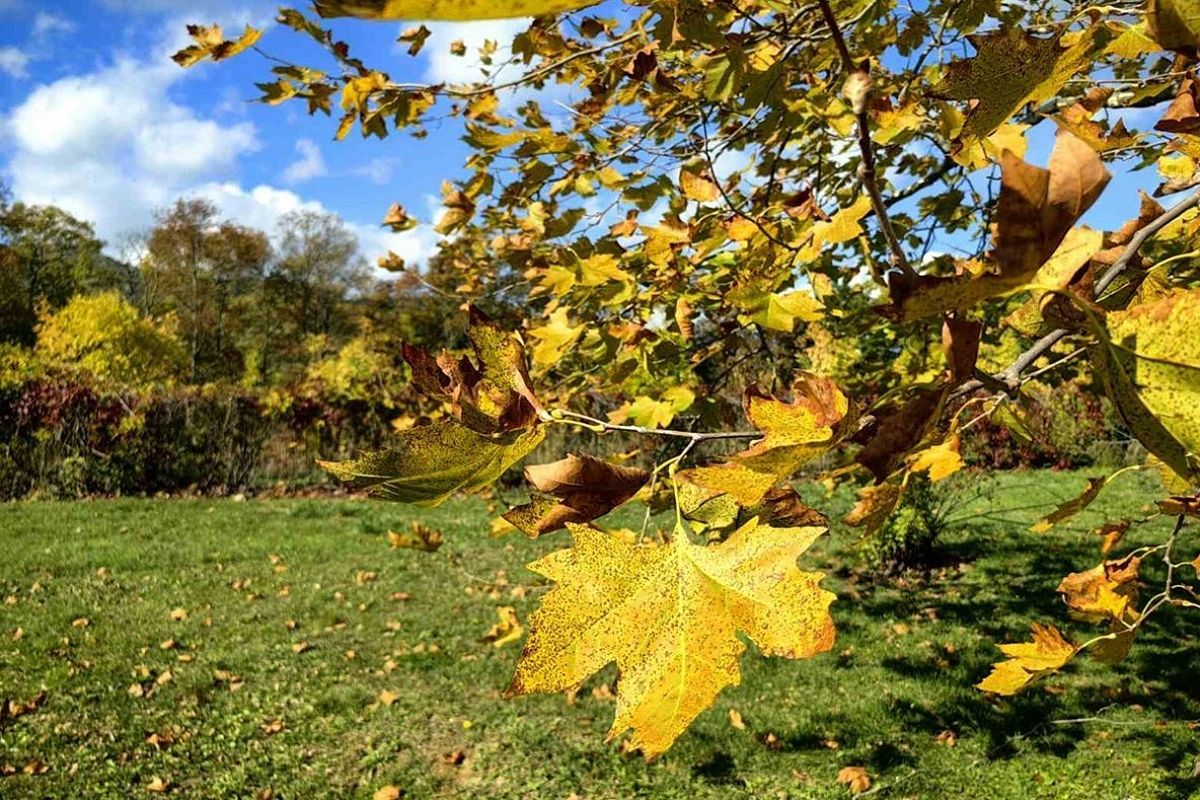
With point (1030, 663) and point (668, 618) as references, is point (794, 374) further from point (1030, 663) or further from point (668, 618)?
point (1030, 663)

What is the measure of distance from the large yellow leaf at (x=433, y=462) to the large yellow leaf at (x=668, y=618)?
0.27ft

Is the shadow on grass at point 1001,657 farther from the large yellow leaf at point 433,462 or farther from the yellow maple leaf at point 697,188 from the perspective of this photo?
the large yellow leaf at point 433,462

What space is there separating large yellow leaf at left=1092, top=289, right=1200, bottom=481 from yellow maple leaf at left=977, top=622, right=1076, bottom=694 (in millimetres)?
818

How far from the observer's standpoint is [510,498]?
1083 centimetres

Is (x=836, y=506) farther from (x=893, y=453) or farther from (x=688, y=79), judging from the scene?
(x=893, y=453)

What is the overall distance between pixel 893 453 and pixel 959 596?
6.49m

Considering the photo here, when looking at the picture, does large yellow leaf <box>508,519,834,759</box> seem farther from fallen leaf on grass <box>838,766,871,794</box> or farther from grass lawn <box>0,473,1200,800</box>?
fallen leaf on grass <box>838,766,871,794</box>

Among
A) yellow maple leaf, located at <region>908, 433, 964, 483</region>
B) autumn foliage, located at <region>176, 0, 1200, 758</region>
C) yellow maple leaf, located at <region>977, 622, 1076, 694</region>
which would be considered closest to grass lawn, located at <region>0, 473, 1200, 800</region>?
yellow maple leaf, located at <region>977, 622, 1076, 694</region>

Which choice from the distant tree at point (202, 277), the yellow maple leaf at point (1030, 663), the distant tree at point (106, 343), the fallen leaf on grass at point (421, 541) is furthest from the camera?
the distant tree at point (202, 277)

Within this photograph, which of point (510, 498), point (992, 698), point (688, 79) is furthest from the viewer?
point (510, 498)

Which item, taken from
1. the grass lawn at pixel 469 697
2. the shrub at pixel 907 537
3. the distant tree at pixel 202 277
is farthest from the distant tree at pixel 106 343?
the shrub at pixel 907 537

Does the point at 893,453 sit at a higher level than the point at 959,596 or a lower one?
higher

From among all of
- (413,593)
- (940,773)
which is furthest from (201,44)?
(413,593)

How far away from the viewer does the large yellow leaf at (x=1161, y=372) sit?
0.37 meters
